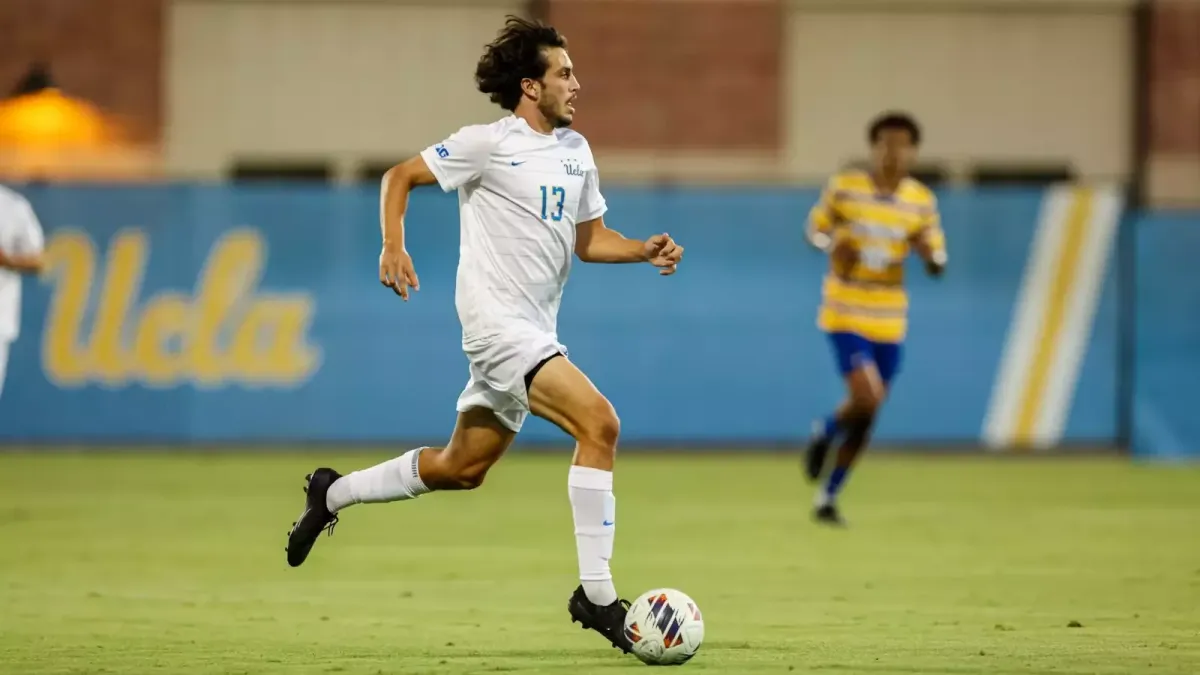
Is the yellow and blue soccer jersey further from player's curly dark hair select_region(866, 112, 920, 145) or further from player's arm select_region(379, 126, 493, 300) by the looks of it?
player's arm select_region(379, 126, 493, 300)

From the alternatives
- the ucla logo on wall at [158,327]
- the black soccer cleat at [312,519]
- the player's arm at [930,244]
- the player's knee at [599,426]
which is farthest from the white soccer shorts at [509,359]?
the ucla logo on wall at [158,327]

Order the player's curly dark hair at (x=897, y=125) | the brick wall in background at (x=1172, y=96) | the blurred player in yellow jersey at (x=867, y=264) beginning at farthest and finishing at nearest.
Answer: the brick wall in background at (x=1172, y=96) → the blurred player in yellow jersey at (x=867, y=264) → the player's curly dark hair at (x=897, y=125)

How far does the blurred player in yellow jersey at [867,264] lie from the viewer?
13.4 m

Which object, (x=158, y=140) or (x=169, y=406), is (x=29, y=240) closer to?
(x=169, y=406)

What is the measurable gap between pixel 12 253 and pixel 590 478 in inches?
243

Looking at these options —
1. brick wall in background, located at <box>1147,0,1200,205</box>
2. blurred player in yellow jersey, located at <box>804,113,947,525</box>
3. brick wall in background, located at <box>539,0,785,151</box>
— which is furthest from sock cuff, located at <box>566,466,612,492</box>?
brick wall in background, located at <box>1147,0,1200,205</box>

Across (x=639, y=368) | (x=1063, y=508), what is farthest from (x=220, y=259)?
(x=1063, y=508)

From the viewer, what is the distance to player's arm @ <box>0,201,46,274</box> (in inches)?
484

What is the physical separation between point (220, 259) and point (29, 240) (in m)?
7.07

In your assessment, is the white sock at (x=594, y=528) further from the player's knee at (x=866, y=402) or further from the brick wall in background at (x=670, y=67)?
the brick wall in background at (x=670, y=67)

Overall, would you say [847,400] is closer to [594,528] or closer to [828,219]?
[828,219]

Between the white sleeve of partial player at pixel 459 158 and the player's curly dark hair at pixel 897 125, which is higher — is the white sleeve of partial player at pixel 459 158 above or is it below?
above

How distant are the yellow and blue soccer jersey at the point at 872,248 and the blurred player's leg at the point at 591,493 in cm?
629

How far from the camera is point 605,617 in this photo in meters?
7.30
